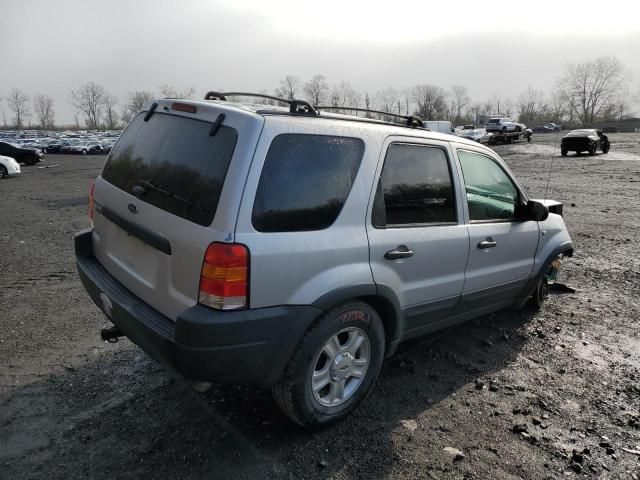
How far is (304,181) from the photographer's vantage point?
274cm

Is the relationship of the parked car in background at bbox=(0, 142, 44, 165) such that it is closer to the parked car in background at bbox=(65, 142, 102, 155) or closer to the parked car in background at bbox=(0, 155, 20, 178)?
the parked car in background at bbox=(0, 155, 20, 178)

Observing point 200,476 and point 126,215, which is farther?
point 126,215

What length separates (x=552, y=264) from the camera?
16.7ft

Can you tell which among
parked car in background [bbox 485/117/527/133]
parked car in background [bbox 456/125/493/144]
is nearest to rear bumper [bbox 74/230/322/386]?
parked car in background [bbox 456/125/493/144]

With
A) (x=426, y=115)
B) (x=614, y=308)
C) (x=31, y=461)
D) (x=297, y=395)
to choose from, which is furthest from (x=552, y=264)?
(x=426, y=115)

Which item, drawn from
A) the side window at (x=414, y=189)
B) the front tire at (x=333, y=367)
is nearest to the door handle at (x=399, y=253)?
the side window at (x=414, y=189)

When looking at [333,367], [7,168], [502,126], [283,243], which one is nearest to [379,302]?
[333,367]

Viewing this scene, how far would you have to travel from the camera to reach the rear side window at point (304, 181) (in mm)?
2580

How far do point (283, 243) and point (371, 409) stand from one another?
1.49 m

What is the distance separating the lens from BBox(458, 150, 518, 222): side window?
3.77 metres

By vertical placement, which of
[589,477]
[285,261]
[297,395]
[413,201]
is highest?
[413,201]

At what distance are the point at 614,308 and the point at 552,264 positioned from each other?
0.97 metres

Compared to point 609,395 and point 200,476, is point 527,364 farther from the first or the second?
point 200,476

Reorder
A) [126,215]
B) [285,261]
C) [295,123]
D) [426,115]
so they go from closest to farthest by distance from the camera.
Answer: [285,261] → [295,123] → [126,215] → [426,115]
